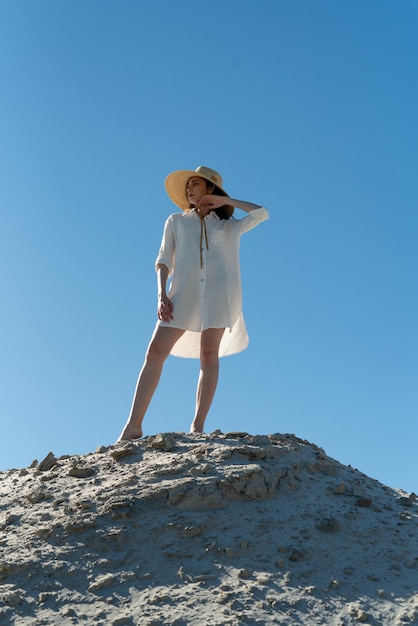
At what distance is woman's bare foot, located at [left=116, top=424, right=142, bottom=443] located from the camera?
5.99 meters

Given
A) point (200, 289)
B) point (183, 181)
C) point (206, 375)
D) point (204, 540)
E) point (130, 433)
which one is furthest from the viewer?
point (183, 181)

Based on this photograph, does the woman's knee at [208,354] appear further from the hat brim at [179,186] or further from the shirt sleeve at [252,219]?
the hat brim at [179,186]

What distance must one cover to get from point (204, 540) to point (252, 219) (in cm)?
276

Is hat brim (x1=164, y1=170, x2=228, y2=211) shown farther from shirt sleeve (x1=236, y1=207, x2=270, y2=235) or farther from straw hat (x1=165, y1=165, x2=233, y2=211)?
shirt sleeve (x1=236, y1=207, x2=270, y2=235)

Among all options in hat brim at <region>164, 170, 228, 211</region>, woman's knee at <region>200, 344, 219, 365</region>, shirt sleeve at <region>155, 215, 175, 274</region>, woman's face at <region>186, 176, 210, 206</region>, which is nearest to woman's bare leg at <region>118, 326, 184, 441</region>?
woman's knee at <region>200, 344, 219, 365</region>

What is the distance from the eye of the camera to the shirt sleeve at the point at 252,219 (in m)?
6.34

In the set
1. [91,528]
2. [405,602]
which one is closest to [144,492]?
[91,528]

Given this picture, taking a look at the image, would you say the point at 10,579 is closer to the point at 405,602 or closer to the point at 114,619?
the point at 114,619

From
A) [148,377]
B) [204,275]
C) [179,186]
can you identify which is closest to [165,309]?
[204,275]

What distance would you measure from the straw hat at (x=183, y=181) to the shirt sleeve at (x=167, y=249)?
0.34m

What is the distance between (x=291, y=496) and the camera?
5211 mm

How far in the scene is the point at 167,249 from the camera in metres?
6.46

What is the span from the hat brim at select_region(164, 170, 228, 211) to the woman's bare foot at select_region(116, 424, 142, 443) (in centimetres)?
199

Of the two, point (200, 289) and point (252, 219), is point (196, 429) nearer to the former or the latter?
point (200, 289)
